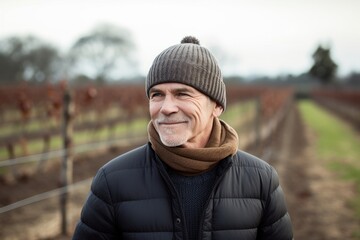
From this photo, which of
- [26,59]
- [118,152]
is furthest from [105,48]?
[118,152]

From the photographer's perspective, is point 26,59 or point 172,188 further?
point 26,59

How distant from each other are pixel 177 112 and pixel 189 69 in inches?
8.6

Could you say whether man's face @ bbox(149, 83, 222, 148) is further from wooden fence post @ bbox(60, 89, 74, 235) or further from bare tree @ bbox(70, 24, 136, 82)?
bare tree @ bbox(70, 24, 136, 82)

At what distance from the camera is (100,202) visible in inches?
62.1

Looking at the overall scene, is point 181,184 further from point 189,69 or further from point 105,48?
point 105,48

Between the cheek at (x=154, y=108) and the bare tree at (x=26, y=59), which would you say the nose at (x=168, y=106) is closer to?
the cheek at (x=154, y=108)

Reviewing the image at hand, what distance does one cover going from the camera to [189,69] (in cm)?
159

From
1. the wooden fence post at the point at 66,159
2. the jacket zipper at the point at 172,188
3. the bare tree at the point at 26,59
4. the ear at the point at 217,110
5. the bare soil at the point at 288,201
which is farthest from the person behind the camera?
the bare tree at the point at 26,59

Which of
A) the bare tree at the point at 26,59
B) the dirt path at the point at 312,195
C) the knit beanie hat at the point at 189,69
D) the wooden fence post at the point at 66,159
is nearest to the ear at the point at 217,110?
the knit beanie hat at the point at 189,69

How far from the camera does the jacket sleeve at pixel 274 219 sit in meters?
1.66

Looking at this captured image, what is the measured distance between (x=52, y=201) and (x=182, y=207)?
5541 mm

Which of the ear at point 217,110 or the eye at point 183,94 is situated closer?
the eye at point 183,94

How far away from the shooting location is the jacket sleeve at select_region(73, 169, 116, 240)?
157 centimetres

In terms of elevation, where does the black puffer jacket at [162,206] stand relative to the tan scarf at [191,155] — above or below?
below
